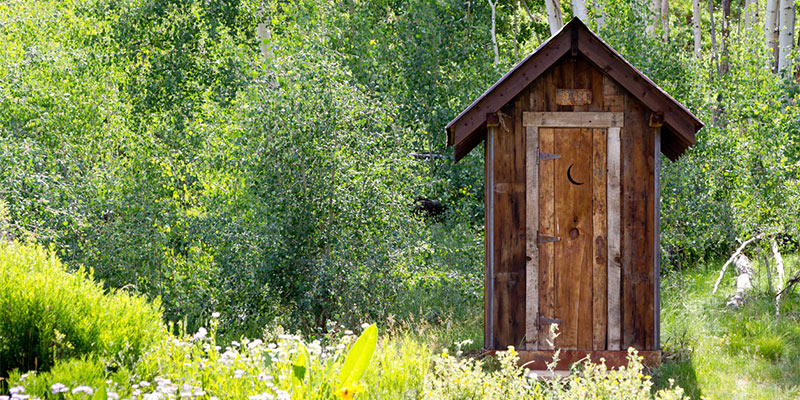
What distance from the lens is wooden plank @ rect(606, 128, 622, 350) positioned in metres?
7.07

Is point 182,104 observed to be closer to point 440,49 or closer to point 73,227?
point 73,227

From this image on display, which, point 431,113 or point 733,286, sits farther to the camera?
point 431,113

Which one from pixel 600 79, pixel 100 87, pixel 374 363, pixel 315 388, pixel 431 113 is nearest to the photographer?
pixel 315 388

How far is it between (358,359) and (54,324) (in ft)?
6.90

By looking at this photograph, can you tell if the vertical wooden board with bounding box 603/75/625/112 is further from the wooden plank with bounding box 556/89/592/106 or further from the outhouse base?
the outhouse base

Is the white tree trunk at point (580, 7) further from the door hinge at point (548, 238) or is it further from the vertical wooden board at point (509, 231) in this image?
the door hinge at point (548, 238)

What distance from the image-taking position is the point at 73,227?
11.0 meters

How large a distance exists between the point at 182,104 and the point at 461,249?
582 cm

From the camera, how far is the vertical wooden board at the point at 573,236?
7.10 metres

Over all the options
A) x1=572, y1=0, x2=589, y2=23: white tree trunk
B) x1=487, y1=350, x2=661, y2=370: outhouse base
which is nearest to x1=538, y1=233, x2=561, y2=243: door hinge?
x1=487, y1=350, x2=661, y2=370: outhouse base

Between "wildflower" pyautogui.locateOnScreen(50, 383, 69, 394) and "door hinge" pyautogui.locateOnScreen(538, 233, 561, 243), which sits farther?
"door hinge" pyautogui.locateOnScreen(538, 233, 561, 243)

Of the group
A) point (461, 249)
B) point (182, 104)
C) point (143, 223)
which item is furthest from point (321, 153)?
point (182, 104)

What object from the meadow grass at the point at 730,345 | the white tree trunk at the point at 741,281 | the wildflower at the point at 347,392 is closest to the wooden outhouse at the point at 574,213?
the meadow grass at the point at 730,345

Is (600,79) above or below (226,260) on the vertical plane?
above
